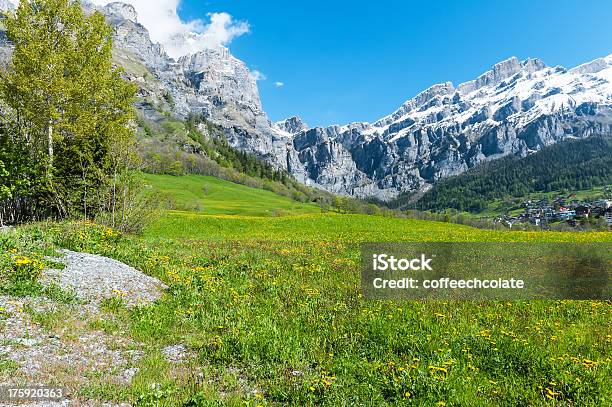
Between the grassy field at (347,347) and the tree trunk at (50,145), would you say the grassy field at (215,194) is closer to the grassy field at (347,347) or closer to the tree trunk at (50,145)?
the tree trunk at (50,145)

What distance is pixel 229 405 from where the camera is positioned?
7.68 meters

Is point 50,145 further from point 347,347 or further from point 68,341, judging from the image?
point 347,347

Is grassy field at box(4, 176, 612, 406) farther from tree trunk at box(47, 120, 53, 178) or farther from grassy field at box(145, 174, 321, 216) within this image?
grassy field at box(145, 174, 321, 216)

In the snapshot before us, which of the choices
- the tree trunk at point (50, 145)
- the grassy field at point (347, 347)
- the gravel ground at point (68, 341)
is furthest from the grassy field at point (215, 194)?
the gravel ground at point (68, 341)

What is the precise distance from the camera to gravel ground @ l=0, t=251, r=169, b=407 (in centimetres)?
830

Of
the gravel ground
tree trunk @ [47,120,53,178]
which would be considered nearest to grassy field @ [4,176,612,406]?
the gravel ground

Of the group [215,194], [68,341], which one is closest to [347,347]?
[68,341]

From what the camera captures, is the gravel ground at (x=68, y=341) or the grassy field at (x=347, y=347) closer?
the grassy field at (x=347, y=347)

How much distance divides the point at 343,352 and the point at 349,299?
16.8ft

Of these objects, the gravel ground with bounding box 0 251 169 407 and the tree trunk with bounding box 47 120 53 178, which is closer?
the gravel ground with bounding box 0 251 169 407

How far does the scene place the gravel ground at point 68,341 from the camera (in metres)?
8.30

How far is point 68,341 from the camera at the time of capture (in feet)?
33.1

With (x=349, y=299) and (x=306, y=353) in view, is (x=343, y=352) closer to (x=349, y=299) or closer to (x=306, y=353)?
(x=306, y=353)

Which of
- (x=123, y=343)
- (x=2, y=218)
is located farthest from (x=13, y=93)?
(x=123, y=343)
